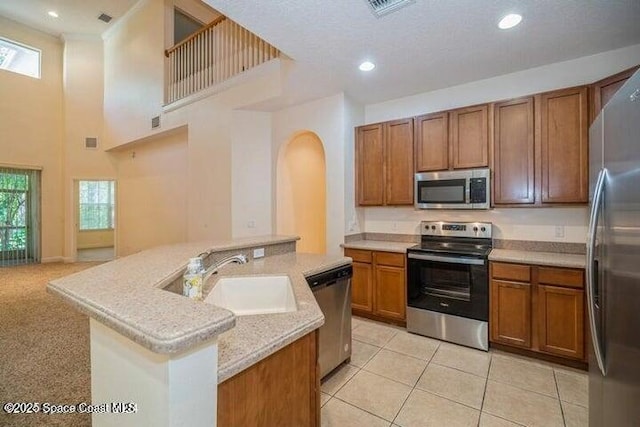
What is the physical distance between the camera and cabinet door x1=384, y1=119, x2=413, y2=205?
3543 mm

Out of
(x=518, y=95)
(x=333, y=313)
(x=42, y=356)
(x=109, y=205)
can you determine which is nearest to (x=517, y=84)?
(x=518, y=95)

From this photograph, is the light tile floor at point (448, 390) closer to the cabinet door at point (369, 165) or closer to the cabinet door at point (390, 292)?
the cabinet door at point (390, 292)

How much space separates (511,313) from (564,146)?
161 cm

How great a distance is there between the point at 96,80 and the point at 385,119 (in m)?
7.38

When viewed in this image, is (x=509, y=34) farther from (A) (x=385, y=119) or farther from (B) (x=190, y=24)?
(B) (x=190, y=24)

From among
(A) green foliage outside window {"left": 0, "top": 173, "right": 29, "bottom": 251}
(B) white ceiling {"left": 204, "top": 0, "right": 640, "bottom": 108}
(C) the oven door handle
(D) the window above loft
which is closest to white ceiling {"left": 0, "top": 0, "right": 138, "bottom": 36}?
(D) the window above loft

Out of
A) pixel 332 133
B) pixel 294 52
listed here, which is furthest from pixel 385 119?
pixel 294 52

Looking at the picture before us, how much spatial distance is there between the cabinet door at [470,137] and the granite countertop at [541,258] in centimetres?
95

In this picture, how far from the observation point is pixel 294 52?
107 inches

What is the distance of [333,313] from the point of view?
92.4 inches

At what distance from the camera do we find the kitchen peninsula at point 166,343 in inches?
28.3

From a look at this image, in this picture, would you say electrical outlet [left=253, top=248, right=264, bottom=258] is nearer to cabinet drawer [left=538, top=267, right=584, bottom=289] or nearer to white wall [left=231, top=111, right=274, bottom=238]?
white wall [left=231, top=111, right=274, bottom=238]

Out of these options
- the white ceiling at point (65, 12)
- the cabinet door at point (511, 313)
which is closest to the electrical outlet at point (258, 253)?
the cabinet door at point (511, 313)

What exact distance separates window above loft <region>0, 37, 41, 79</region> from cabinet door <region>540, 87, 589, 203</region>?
9.69 metres
